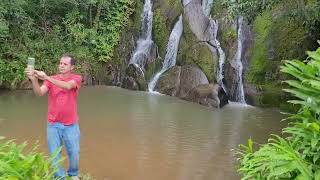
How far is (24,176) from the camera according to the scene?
10.1ft

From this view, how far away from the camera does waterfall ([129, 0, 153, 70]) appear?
637 inches

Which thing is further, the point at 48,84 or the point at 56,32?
the point at 56,32

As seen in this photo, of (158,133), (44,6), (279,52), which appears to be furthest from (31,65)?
(44,6)

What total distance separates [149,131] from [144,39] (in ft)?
24.7

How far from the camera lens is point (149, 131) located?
9.64 meters

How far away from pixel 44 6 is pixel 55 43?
1352 millimetres

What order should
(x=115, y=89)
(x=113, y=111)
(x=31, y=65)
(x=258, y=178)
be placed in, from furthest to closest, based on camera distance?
(x=115, y=89) < (x=113, y=111) < (x=31, y=65) < (x=258, y=178)

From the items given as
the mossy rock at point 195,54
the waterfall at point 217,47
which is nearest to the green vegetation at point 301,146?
the waterfall at point 217,47

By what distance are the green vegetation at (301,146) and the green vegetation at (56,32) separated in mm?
11738

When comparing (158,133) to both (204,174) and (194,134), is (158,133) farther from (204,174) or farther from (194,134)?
(204,174)

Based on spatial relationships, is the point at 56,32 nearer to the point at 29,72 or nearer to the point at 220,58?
the point at 220,58

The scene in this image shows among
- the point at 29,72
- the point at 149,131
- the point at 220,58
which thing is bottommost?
the point at 149,131

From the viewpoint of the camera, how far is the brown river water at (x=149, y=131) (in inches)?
286

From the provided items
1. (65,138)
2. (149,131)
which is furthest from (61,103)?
(149,131)
